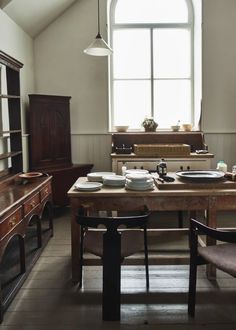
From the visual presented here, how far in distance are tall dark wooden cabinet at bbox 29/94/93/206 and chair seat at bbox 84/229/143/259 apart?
1862mm

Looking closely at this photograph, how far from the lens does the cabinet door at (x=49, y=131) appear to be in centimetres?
441

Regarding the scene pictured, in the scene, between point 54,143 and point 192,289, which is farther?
point 54,143

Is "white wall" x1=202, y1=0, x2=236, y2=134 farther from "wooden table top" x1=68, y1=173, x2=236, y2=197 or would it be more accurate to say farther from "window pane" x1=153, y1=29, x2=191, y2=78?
"wooden table top" x1=68, y1=173, x2=236, y2=197

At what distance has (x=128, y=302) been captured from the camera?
7.92 ft

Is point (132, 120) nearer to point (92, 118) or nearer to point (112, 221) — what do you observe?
point (92, 118)

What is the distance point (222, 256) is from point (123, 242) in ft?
2.22

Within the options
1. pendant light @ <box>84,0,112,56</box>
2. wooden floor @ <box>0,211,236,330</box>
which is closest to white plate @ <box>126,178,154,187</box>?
wooden floor @ <box>0,211,236,330</box>

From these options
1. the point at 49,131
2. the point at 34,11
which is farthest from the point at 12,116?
the point at 34,11

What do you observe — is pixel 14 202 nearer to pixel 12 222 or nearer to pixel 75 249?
pixel 12 222

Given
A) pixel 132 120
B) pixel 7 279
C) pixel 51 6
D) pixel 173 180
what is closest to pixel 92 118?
pixel 132 120

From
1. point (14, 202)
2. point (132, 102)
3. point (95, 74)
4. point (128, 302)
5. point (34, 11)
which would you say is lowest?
point (128, 302)

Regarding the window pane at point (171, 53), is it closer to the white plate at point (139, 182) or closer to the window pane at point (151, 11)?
the window pane at point (151, 11)

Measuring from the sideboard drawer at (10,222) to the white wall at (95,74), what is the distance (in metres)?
2.64

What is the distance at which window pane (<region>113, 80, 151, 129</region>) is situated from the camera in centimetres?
531
